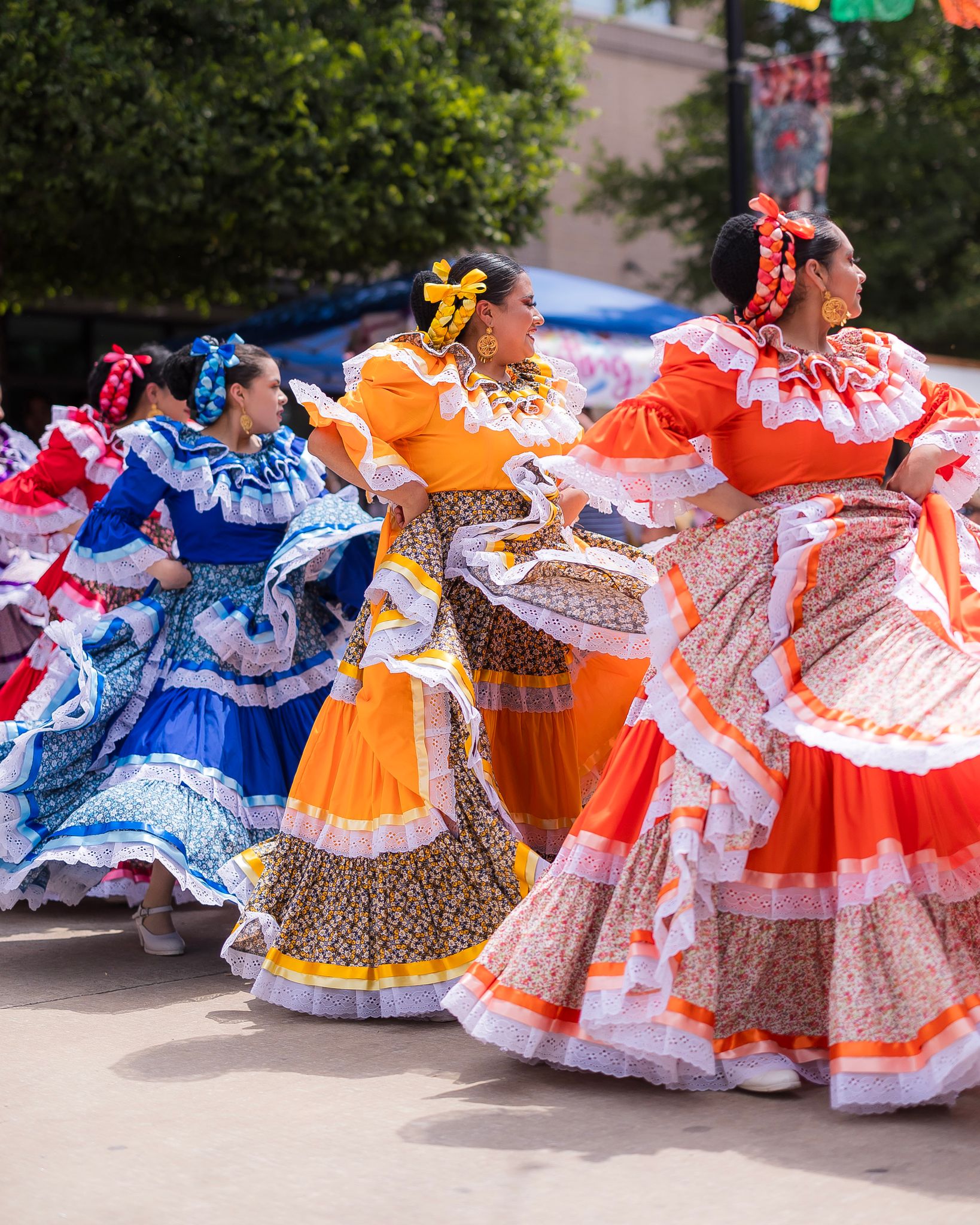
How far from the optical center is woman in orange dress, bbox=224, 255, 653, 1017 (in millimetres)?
4199

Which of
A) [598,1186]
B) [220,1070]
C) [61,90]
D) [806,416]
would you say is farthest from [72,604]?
[61,90]

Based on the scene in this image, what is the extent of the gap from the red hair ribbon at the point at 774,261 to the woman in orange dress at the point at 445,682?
0.97 metres

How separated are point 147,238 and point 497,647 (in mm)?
8101

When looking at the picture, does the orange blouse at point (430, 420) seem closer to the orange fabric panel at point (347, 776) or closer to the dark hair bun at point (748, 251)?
the orange fabric panel at point (347, 776)

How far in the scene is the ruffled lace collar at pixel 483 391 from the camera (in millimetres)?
4453

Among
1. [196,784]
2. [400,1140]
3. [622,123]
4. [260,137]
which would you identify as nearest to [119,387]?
[196,784]

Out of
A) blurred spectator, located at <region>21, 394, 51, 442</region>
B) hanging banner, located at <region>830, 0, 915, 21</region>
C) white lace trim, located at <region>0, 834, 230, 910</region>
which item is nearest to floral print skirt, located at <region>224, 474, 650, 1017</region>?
white lace trim, located at <region>0, 834, 230, 910</region>

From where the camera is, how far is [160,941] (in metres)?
5.08

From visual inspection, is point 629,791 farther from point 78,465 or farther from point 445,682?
point 78,465

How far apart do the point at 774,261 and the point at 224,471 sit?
226 cm

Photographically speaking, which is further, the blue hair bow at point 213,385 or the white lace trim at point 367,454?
the blue hair bow at point 213,385

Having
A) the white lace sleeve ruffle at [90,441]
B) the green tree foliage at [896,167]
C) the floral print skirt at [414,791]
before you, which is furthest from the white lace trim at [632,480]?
the green tree foliage at [896,167]

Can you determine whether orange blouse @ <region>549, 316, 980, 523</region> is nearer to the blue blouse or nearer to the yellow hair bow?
the yellow hair bow

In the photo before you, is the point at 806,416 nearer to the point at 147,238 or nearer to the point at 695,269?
the point at 147,238
